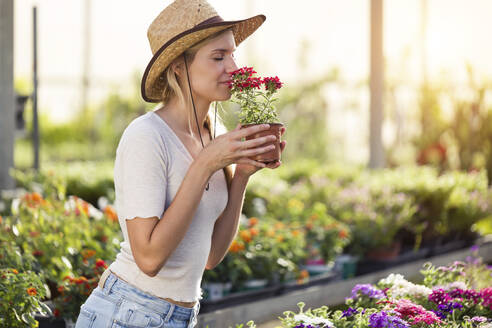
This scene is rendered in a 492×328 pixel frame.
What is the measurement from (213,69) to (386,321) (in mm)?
1015

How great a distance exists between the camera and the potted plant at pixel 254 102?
1788mm

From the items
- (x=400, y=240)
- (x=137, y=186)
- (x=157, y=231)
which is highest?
(x=137, y=186)

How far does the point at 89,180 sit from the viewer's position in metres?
6.41

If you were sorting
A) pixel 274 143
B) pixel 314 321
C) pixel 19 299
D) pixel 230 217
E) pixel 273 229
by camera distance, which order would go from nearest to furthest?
pixel 274 143, pixel 230 217, pixel 314 321, pixel 19 299, pixel 273 229

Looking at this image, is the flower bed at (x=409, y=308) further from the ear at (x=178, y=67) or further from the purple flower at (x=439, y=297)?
the ear at (x=178, y=67)

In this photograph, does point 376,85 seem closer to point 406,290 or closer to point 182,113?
point 406,290

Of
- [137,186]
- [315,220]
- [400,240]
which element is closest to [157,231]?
[137,186]

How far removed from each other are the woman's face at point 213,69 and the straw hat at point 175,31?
0.12 ft

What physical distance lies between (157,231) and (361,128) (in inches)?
464

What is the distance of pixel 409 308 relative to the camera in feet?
7.61

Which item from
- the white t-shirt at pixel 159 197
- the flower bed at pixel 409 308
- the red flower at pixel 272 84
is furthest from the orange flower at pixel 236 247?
the red flower at pixel 272 84

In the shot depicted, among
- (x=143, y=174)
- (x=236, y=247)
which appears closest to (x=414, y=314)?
(x=143, y=174)

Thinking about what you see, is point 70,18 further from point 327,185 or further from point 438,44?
point 327,185

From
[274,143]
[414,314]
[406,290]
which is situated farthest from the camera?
[406,290]
